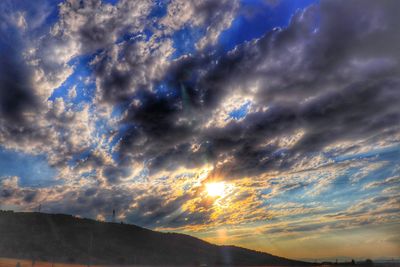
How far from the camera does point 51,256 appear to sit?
79375 mm

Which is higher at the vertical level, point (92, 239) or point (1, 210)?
point (1, 210)

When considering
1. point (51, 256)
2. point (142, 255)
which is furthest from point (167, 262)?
point (51, 256)

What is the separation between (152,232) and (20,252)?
7185 cm

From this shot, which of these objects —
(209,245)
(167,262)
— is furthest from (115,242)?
(209,245)

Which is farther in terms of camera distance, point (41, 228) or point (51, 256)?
point (41, 228)

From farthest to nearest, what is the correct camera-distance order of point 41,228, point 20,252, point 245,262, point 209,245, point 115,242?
1. point 209,245
2. point 245,262
3. point 115,242
4. point 41,228
5. point 20,252

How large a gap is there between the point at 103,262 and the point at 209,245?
75876mm

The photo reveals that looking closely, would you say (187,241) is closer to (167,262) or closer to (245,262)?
(245,262)

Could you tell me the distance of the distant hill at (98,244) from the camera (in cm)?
8319

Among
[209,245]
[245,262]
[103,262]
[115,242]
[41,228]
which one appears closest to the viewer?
[103,262]

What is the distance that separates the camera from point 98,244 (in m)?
102

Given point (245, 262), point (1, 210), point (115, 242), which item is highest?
point (1, 210)

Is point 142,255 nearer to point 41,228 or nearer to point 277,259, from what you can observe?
point 41,228

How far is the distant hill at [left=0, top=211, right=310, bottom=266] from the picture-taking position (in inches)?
3275
